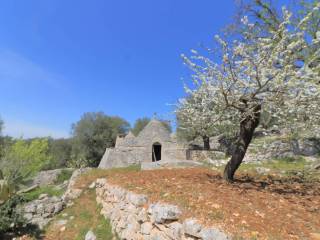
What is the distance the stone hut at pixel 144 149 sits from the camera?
22.6 m

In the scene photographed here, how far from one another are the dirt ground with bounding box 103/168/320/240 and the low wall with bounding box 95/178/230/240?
Result: 0.70 ft

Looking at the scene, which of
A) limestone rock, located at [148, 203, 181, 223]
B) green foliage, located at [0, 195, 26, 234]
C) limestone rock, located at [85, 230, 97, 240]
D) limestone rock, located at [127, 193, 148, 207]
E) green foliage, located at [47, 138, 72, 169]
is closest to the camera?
limestone rock, located at [148, 203, 181, 223]

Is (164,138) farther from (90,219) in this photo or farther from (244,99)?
(244,99)

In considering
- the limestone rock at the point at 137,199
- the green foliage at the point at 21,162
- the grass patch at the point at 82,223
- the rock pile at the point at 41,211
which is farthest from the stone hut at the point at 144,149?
the limestone rock at the point at 137,199

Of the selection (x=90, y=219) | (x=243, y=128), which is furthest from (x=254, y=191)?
(x=90, y=219)

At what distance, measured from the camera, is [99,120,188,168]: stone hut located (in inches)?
891

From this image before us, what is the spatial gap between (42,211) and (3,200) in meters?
1.60

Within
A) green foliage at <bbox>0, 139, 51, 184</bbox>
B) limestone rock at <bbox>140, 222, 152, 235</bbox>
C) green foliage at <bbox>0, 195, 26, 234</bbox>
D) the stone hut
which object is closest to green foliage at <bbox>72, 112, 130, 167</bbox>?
green foliage at <bbox>0, 139, 51, 184</bbox>

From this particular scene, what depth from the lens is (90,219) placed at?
9.91m

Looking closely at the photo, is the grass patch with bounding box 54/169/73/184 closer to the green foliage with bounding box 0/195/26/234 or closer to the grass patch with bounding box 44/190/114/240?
the grass patch with bounding box 44/190/114/240

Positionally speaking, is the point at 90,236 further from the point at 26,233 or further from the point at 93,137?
the point at 93,137

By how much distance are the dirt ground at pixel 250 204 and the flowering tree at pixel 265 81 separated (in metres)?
1.97

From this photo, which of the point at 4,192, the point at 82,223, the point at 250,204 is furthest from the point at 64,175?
the point at 250,204

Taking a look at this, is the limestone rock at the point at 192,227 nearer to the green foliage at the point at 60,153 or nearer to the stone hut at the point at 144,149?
the stone hut at the point at 144,149
